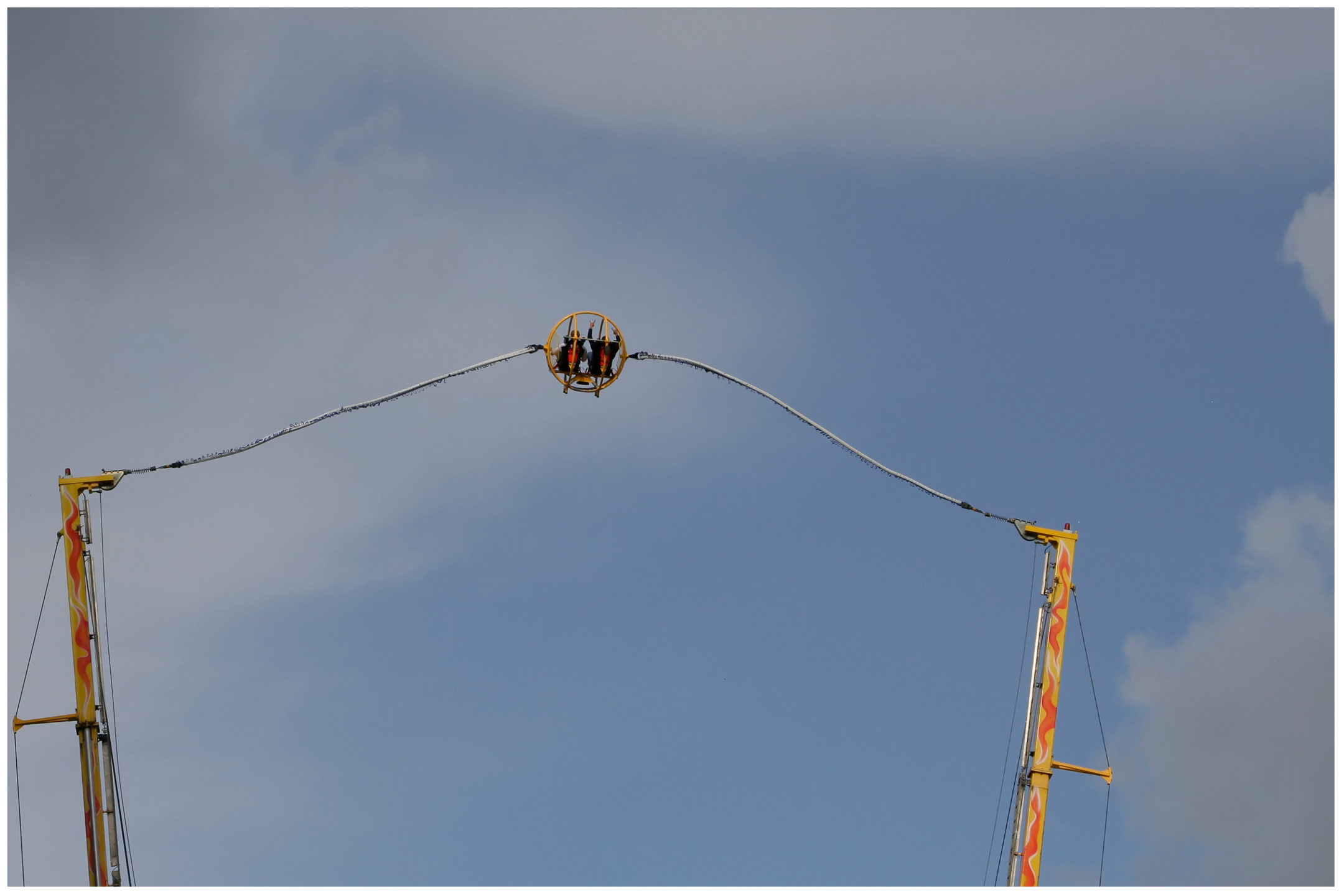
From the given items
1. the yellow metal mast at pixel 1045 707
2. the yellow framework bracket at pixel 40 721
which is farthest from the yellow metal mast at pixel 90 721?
the yellow metal mast at pixel 1045 707

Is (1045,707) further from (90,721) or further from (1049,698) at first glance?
(90,721)

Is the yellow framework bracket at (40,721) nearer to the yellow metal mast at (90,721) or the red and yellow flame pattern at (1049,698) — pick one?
the yellow metal mast at (90,721)

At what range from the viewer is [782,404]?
45562 millimetres

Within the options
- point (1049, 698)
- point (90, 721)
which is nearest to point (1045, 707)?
point (1049, 698)

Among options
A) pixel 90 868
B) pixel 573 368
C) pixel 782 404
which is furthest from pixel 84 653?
pixel 782 404

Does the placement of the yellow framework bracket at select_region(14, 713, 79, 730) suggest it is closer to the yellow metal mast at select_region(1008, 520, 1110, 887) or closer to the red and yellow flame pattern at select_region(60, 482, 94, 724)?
the red and yellow flame pattern at select_region(60, 482, 94, 724)

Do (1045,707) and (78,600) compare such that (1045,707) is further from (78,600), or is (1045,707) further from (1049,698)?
(78,600)

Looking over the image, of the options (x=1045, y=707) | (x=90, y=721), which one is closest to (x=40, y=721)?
(x=90, y=721)

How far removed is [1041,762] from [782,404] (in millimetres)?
12925

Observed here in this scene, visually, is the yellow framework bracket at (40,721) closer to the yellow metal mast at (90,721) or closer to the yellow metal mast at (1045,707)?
the yellow metal mast at (90,721)

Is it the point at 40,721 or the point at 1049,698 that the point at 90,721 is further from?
the point at 1049,698

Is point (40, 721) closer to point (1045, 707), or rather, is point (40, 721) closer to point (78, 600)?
point (78, 600)

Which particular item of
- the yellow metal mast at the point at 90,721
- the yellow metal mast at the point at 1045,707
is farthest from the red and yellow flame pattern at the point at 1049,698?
the yellow metal mast at the point at 90,721

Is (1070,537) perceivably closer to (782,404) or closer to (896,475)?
(896,475)
